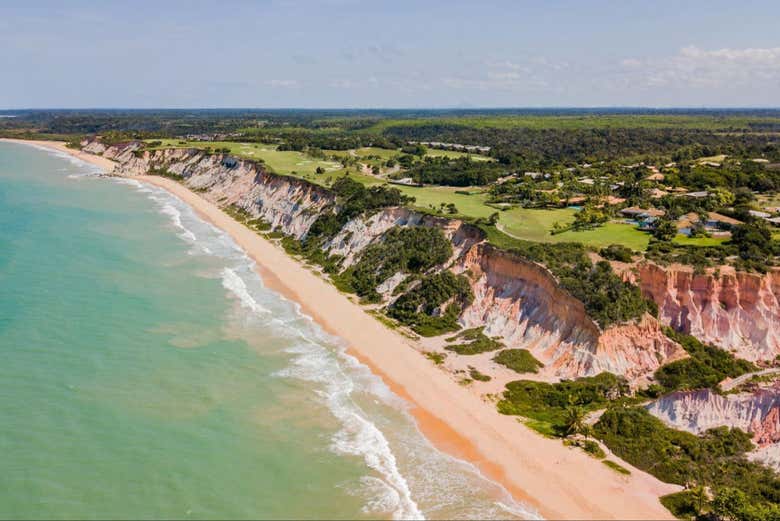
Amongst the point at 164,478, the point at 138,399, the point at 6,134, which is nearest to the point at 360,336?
the point at 138,399

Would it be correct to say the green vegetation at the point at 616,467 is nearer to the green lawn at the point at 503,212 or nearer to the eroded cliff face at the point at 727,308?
the eroded cliff face at the point at 727,308

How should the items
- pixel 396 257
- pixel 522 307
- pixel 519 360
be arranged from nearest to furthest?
1. pixel 519 360
2. pixel 522 307
3. pixel 396 257

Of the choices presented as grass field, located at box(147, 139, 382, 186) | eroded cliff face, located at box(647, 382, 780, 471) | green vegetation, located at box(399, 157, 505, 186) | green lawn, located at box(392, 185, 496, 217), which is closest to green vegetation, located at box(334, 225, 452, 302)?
green lawn, located at box(392, 185, 496, 217)

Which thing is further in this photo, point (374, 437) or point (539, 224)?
point (539, 224)

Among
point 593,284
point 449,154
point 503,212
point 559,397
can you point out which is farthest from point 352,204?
point 449,154

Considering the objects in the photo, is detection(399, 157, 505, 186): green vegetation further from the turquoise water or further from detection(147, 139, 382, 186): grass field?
the turquoise water

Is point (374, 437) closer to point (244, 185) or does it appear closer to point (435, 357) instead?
point (435, 357)

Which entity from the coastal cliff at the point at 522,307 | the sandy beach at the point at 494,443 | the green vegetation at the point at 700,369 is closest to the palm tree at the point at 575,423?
the sandy beach at the point at 494,443
